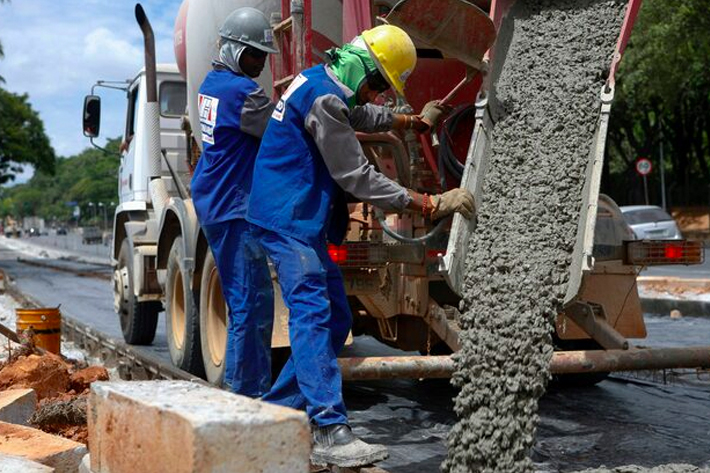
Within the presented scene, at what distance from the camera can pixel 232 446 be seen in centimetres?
274

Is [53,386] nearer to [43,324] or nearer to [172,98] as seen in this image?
[43,324]

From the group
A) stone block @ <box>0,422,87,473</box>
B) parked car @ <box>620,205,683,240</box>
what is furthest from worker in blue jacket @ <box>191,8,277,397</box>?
parked car @ <box>620,205,683,240</box>

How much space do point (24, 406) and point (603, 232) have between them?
361 cm

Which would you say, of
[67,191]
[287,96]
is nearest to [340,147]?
[287,96]

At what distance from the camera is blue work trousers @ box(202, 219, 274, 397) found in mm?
4957

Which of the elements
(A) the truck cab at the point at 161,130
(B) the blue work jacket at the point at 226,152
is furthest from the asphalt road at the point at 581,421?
(A) the truck cab at the point at 161,130

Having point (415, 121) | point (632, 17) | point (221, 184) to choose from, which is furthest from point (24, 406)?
point (632, 17)

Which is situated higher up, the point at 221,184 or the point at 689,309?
the point at 221,184

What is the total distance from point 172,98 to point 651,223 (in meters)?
16.0

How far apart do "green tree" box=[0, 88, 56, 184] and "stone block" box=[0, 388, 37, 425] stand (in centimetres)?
4570

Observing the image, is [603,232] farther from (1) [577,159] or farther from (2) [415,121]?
(2) [415,121]

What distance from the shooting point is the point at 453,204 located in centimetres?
469

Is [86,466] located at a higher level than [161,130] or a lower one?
lower

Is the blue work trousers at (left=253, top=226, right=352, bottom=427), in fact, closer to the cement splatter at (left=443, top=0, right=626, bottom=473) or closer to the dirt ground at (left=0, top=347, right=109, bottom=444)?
the cement splatter at (left=443, top=0, right=626, bottom=473)
